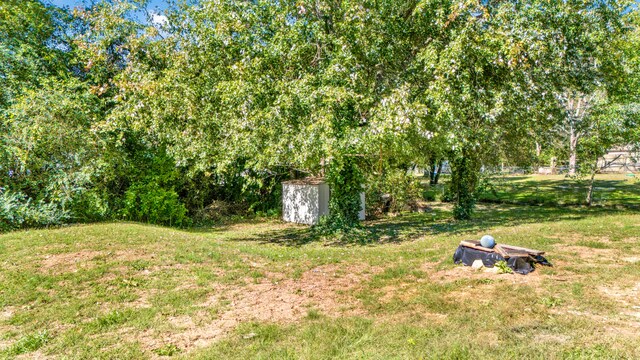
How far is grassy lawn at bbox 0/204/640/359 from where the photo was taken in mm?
4000

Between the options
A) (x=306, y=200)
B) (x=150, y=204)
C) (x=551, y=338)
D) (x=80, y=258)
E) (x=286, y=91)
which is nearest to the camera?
(x=551, y=338)

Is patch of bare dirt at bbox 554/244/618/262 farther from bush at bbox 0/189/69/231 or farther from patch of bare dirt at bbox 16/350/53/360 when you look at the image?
bush at bbox 0/189/69/231

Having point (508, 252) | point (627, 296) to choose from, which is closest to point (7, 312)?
point (508, 252)

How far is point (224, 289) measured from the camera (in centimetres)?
594

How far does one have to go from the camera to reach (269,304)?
17.5 ft

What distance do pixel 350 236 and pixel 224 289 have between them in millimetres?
6150

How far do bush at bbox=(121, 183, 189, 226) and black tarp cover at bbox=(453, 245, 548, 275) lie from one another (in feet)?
35.8

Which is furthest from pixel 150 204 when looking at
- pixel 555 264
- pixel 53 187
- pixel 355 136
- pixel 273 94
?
pixel 555 264

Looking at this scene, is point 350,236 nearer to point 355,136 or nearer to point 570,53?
point 355,136

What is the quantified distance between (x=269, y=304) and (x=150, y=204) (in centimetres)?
1049

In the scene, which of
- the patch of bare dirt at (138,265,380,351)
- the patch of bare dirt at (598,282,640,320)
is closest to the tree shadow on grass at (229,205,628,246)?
the patch of bare dirt at (138,265,380,351)

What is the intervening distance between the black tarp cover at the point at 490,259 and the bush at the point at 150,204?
10914mm

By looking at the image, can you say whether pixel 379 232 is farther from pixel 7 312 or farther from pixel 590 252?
pixel 7 312

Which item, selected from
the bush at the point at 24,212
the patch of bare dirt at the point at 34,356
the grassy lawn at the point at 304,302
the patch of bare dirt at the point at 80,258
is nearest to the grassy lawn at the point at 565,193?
the grassy lawn at the point at 304,302
